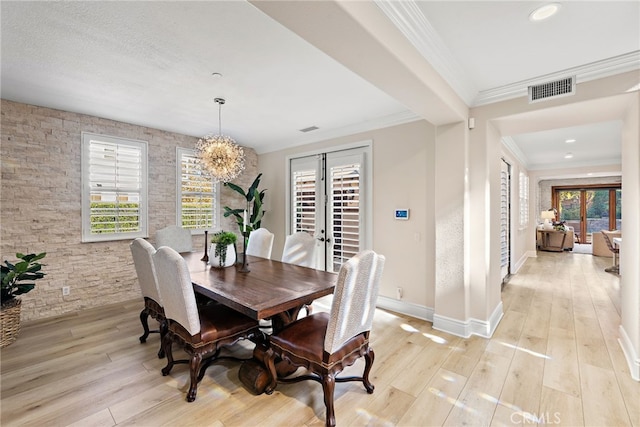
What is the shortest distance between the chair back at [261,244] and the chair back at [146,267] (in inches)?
A: 56.3

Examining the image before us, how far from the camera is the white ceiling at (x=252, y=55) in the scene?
1.83 meters

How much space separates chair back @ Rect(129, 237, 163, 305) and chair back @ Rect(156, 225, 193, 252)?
1.37 m

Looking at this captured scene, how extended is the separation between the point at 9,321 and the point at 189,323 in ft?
8.05

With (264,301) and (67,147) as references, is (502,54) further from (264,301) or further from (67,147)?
(67,147)

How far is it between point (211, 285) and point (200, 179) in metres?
3.18

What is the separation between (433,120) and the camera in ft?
9.96

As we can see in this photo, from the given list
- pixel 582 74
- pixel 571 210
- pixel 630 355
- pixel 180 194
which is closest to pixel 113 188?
pixel 180 194

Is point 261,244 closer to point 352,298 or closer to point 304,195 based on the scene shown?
point 304,195

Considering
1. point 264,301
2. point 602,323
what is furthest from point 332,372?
point 602,323

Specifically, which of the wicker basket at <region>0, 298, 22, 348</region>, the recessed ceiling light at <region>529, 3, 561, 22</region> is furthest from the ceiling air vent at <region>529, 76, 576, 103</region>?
the wicker basket at <region>0, 298, 22, 348</region>

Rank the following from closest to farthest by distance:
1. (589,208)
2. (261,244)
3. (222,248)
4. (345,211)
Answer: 1. (222,248)
2. (261,244)
3. (345,211)
4. (589,208)

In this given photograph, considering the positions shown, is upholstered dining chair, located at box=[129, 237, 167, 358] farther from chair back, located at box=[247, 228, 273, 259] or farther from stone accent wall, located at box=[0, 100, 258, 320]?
stone accent wall, located at box=[0, 100, 258, 320]

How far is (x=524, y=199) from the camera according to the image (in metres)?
7.39

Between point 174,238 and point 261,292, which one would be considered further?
point 174,238
